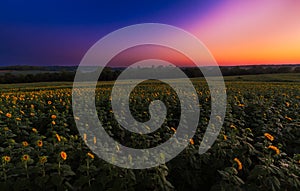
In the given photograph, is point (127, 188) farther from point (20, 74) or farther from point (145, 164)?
point (20, 74)

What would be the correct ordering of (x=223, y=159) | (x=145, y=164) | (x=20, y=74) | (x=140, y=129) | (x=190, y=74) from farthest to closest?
(x=190, y=74)
(x=20, y=74)
(x=140, y=129)
(x=223, y=159)
(x=145, y=164)

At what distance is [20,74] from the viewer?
4578cm

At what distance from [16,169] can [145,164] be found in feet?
5.12

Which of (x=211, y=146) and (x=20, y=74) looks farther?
(x=20, y=74)

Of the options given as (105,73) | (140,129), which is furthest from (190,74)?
(140,129)

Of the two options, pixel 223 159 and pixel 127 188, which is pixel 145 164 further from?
pixel 223 159

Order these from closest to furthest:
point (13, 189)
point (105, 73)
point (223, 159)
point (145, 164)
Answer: point (13, 189)
point (145, 164)
point (223, 159)
point (105, 73)

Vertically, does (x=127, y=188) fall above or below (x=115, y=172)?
below

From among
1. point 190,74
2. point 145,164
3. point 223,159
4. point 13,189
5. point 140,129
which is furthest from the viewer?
point 190,74

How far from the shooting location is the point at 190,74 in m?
57.7

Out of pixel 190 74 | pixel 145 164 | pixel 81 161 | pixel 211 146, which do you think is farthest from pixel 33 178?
pixel 190 74

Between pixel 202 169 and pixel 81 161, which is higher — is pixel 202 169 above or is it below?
below

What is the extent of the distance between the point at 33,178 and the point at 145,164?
141 centimetres

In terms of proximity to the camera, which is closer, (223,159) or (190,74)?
(223,159)
